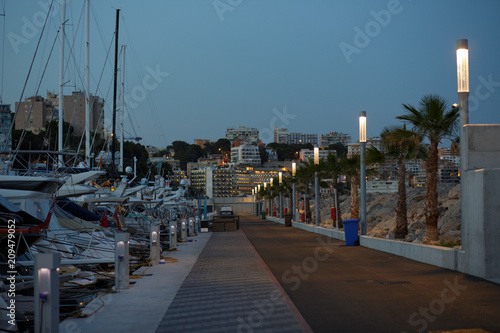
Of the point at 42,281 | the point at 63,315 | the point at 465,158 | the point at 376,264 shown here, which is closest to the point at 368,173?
the point at 376,264

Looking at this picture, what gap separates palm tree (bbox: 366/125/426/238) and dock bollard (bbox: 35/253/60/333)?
1960 cm

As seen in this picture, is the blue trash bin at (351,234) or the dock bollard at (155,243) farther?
the blue trash bin at (351,234)

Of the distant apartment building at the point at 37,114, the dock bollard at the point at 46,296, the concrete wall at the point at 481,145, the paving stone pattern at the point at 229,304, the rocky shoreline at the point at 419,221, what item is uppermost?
the distant apartment building at the point at 37,114

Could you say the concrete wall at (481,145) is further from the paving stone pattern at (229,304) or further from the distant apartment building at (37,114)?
the distant apartment building at (37,114)

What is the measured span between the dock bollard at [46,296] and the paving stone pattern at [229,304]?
1919 millimetres

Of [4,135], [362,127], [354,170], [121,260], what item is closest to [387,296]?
[121,260]

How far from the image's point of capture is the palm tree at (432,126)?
2339 centimetres

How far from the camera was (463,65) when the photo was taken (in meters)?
16.1

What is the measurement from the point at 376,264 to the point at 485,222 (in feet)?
16.9

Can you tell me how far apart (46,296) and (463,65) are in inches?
490

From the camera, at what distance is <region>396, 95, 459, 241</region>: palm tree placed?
23.4m

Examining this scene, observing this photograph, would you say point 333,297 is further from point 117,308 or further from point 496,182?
point 496,182

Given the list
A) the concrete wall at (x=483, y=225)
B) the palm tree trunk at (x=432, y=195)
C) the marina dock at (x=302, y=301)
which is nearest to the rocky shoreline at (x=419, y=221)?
the palm tree trunk at (x=432, y=195)

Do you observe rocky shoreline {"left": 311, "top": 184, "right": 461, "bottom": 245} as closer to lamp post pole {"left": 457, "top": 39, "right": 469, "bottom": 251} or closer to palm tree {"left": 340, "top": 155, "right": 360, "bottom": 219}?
palm tree {"left": 340, "top": 155, "right": 360, "bottom": 219}
